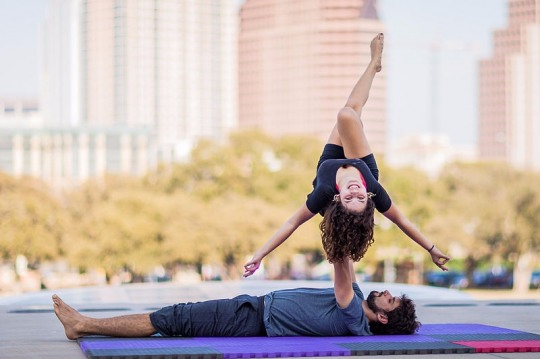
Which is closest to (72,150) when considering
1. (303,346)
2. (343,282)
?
(343,282)

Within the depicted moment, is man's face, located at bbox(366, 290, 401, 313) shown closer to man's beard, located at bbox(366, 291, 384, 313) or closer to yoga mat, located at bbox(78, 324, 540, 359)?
man's beard, located at bbox(366, 291, 384, 313)

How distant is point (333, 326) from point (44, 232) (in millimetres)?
52503

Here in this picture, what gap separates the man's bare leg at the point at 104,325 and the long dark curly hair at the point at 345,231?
1.27 metres

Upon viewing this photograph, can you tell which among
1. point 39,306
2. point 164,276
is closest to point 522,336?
point 39,306

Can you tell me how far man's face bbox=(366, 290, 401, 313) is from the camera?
7.82m

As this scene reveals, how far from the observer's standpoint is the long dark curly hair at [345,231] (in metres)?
7.33

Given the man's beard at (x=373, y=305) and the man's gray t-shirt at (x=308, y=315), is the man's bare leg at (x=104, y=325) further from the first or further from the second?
the man's beard at (x=373, y=305)

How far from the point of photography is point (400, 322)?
7895 mm

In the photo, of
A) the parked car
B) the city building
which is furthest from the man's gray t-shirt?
the city building

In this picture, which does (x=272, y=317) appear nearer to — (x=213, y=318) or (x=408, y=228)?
(x=213, y=318)

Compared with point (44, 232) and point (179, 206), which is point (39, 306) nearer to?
point (179, 206)

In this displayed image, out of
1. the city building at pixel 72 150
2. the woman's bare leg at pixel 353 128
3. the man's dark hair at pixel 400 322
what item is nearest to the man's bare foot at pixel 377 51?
the woman's bare leg at pixel 353 128

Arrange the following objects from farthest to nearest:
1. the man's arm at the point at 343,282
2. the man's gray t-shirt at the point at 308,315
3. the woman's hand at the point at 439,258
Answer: the woman's hand at the point at 439,258 → the man's gray t-shirt at the point at 308,315 → the man's arm at the point at 343,282

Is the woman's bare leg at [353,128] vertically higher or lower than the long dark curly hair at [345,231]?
higher
